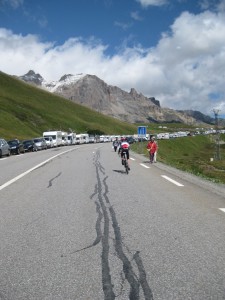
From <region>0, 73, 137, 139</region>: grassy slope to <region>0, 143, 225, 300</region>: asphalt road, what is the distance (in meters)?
97.7

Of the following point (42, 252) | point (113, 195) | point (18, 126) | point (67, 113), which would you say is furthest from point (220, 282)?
point (67, 113)

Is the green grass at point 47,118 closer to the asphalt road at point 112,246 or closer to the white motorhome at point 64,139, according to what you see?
the white motorhome at point 64,139

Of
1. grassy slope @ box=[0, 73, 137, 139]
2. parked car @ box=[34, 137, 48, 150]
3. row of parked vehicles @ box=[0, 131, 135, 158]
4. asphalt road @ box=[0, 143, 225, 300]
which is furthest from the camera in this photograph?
grassy slope @ box=[0, 73, 137, 139]

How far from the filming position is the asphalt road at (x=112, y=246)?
4277 mm

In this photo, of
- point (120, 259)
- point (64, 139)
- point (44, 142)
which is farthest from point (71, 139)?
point (120, 259)

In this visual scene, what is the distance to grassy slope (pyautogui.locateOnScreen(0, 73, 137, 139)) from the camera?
116162 mm

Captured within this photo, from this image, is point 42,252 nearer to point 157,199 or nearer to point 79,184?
point 157,199

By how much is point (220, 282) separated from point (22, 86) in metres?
180

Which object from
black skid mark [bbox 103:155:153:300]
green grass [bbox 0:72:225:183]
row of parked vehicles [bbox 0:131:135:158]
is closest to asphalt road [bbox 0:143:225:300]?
black skid mark [bbox 103:155:153:300]

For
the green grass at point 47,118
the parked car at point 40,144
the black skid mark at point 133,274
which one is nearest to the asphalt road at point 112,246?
the black skid mark at point 133,274

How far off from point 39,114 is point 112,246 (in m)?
143

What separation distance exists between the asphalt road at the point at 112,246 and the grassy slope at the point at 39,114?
97709mm

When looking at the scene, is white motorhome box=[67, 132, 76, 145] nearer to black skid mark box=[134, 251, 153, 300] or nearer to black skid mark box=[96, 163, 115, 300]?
black skid mark box=[96, 163, 115, 300]

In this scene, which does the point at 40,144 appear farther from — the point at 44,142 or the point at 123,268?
the point at 123,268
